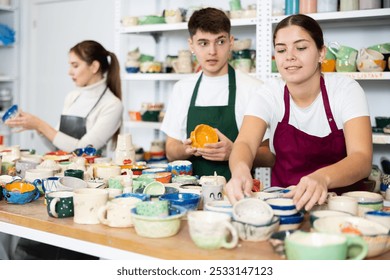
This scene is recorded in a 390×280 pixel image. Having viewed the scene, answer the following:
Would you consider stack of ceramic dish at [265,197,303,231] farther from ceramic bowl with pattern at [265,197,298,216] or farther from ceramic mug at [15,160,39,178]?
ceramic mug at [15,160,39,178]

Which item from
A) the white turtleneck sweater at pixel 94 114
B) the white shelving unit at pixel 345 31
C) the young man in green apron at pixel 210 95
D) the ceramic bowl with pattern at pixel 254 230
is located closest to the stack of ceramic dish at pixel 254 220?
the ceramic bowl with pattern at pixel 254 230

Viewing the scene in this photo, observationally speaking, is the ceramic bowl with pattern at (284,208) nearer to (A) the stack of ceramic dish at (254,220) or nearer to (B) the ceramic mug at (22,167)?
(A) the stack of ceramic dish at (254,220)

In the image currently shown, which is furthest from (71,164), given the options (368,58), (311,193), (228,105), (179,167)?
(368,58)

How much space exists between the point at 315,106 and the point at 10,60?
162 inches

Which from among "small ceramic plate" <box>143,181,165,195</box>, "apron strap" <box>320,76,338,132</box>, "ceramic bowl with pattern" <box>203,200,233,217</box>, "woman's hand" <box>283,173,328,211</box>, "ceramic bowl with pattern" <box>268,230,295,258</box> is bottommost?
"ceramic bowl with pattern" <box>268,230,295,258</box>

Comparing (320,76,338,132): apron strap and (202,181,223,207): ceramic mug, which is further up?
(320,76,338,132): apron strap

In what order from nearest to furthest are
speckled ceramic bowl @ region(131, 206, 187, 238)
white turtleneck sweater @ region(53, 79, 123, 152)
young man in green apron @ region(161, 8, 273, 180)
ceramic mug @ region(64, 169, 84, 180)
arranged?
speckled ceramic bowl @ region(131, 206, 187, 238) → ceramic mug @ region(64, 169, 84, 180) → young man in green apron @ region(161, 8, 273, 180) → white turtleneck sweater @ region(53, 79, 123, 152)

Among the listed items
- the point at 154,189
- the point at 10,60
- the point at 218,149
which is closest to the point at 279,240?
the point at 154,189

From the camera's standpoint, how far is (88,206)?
62.5 inches

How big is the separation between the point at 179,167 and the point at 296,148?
508mm

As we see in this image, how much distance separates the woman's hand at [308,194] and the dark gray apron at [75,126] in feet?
7.01

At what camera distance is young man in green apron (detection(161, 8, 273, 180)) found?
2604 millimetres

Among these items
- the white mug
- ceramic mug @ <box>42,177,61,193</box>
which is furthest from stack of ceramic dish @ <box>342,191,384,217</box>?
ceramic mug @ <box>42,177,61,193</box>

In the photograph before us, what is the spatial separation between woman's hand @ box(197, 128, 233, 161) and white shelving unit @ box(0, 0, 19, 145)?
3482 mm
